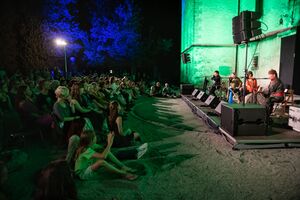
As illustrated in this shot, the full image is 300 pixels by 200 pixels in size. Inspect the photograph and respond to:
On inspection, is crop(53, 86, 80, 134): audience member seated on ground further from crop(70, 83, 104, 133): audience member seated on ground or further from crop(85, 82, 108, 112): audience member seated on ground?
crop(85, 82, 108, 112): audience member seated on ground

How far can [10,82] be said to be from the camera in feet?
37.4

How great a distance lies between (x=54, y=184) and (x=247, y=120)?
4724mm

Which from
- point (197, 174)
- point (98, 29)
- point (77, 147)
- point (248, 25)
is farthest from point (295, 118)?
point (98, 29)

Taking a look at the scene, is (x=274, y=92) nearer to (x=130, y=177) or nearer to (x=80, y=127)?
(x=130, y=177)

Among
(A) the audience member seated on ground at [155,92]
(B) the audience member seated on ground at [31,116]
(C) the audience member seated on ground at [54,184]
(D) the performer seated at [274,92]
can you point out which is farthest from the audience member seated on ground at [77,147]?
(A) the audience member seated on ground at [155,92]

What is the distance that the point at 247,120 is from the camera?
560cm

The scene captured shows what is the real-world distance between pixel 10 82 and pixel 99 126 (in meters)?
7.11

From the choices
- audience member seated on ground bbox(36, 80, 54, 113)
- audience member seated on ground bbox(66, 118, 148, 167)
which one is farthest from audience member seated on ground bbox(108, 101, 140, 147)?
audience member seated on ground bbox(36, 80, 54, 113)

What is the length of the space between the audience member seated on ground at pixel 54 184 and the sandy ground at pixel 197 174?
1268mm

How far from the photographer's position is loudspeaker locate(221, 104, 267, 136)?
18.1ft

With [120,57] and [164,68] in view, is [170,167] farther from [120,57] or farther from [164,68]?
[164,68]

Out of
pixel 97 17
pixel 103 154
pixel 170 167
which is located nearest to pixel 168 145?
pixel 170 167

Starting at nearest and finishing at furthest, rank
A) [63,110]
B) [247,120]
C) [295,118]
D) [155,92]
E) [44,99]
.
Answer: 1. [63,110]
2. [247,120]
3. [295,118]
4. [44,99]
5. [155,92]

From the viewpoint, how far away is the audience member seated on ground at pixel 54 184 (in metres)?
2.19
